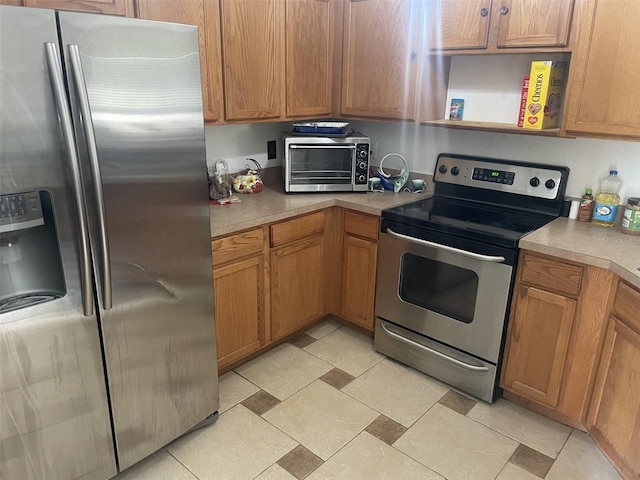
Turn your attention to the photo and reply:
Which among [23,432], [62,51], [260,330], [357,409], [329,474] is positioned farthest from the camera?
[260,330]

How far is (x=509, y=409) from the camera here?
7.64 ft

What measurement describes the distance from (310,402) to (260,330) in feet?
1.54

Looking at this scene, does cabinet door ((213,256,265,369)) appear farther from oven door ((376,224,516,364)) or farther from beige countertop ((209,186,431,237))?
oven door ((376,224,516,364))

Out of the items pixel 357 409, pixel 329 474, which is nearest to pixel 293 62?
pixel 357 409

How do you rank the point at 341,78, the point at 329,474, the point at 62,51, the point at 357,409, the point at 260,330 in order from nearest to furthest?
the point at 62,51 → the point at 329,474 → the point at 357,409 → the point at 260,330 → the point at 341,78

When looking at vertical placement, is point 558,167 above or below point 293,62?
below

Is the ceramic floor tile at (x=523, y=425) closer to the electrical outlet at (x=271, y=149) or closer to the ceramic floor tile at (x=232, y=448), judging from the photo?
the ceramic floor tile at (x=232, y=448)

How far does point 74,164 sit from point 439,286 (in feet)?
5.70

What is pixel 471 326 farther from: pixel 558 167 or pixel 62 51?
pixel 62 51

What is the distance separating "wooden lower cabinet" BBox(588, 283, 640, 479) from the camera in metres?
1.80

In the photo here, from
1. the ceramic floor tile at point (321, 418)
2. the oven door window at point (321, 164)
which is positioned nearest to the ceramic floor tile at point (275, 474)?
the ceramic floor tile at point (321, 418)

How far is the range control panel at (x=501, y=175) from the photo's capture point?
247 centimetres

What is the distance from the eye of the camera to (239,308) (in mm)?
2402

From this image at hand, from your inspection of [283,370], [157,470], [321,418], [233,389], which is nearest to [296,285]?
[283,370]
